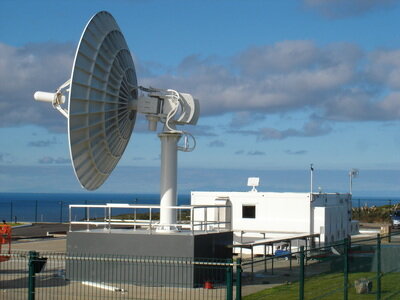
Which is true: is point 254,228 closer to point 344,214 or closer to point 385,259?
point 344,214

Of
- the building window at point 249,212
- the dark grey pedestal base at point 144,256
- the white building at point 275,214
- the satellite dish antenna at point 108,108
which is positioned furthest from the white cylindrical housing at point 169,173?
the building window at point 249,212

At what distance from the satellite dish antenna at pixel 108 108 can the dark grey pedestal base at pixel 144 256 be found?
1107 millimetres

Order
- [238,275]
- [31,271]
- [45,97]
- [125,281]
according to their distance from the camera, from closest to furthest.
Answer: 1. [238,275]
2. [31,271]
3. [125,281]
4. [45,97]

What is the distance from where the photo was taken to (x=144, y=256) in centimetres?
2211

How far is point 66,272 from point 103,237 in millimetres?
1577

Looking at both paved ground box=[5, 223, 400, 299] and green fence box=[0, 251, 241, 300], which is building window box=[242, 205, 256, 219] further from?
green fence box=[0, 251, 241, 300]

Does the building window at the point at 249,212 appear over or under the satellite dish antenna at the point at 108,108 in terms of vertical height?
under

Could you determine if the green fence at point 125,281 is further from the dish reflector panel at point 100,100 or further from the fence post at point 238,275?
the fence post at point 238,275

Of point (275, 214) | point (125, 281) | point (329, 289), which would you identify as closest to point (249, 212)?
point (275, 214)

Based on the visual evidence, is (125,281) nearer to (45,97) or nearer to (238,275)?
(45,97)

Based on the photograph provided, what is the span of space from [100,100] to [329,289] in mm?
8672

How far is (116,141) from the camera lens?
78.7 ft

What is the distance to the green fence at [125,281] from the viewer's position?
19.9m

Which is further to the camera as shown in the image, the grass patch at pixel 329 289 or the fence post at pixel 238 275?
the grass patch at pixel 329 289
